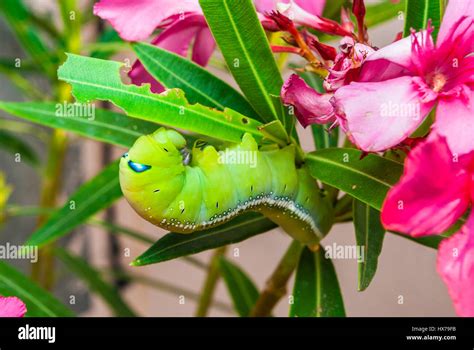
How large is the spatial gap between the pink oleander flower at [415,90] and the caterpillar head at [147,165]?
11 centimetres

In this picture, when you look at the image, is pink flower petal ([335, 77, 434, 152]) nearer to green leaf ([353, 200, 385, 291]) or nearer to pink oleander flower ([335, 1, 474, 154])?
pink oleander flower ([335, 1, 474, 154])

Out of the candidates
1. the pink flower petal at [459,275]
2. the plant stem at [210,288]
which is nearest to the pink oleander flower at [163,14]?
the pink flower petal at [459,275]

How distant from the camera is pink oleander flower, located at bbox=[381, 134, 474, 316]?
297 millimetres

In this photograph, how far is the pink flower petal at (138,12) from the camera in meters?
0.44

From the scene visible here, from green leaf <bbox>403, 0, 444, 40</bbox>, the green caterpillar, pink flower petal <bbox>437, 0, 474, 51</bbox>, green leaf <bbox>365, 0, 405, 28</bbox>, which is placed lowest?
the green caterpillar

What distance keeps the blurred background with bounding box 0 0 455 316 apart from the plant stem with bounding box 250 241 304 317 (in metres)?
0.04

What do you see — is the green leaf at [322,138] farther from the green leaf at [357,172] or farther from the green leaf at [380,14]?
the green leaf at [380,14]

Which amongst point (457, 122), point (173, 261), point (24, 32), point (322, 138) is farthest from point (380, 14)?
point (173, 261)

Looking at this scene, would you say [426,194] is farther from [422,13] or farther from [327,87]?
[422,13]

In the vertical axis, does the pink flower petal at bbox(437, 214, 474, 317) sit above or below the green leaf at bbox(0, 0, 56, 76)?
below

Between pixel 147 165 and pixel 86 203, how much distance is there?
377 millimetres

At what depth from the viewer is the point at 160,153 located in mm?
354

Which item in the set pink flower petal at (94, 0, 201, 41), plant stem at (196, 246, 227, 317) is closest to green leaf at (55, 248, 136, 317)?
plant stem at (196, 246, 227, 317)
